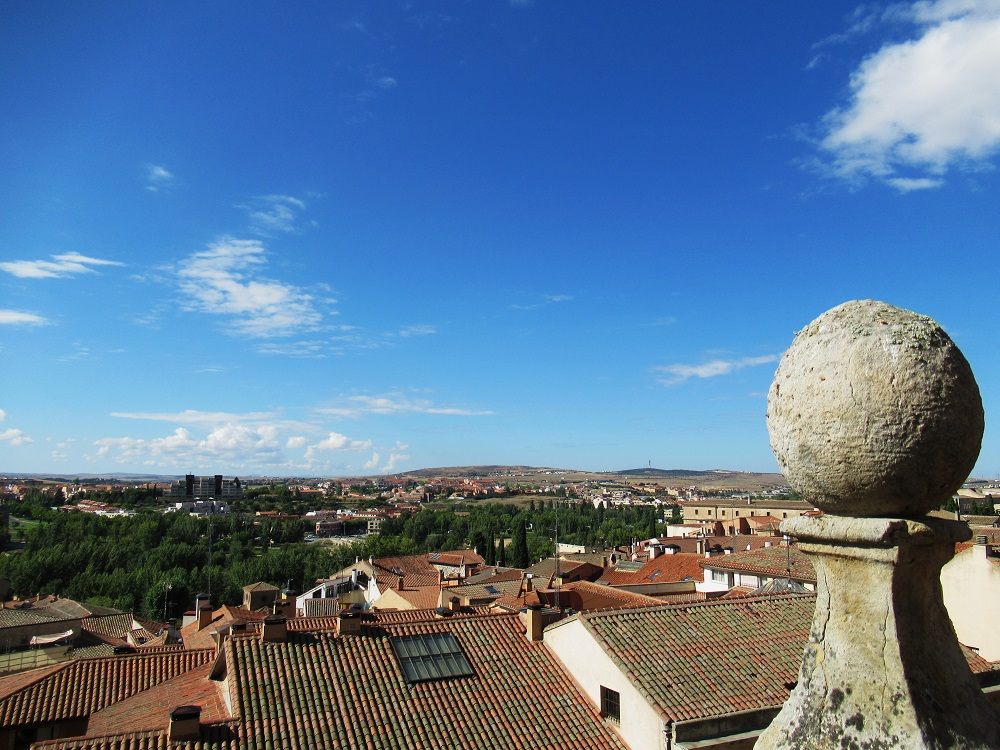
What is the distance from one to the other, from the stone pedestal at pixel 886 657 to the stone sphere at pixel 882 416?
128mm

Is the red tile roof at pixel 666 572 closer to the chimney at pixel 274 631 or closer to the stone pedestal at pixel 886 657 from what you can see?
the chimney at pixel 274 631

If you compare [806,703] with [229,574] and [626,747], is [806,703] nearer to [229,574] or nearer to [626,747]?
[626,747]

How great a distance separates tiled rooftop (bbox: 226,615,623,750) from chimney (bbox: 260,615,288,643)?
0.54 ft

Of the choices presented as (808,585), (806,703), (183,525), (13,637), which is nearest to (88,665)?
(806,703)

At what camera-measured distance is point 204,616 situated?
1193 inches

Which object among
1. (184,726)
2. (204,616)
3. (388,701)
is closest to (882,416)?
(184,726)

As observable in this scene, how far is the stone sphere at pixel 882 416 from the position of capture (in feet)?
8.16

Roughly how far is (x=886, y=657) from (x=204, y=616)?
32829 mm

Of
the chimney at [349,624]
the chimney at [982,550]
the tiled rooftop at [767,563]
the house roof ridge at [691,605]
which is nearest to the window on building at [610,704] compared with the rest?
the house roof ridge at [691,605]

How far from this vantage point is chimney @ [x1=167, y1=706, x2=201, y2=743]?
11266mm

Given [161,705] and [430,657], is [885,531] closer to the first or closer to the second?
[430,657]

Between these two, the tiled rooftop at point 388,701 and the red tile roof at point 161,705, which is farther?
the red tile roof at point 161,705

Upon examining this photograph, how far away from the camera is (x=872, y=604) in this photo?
257 centimetres

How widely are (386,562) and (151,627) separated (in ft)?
59.7
